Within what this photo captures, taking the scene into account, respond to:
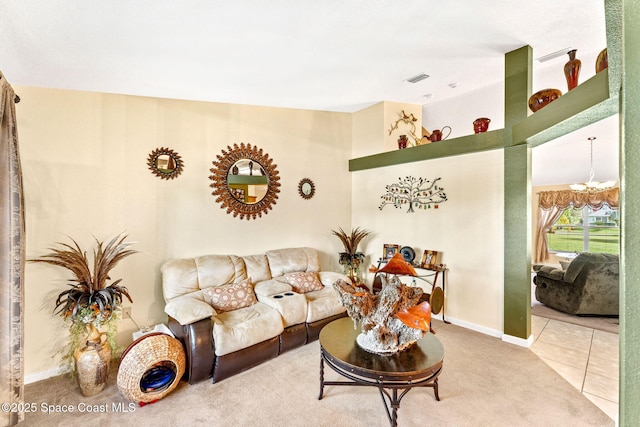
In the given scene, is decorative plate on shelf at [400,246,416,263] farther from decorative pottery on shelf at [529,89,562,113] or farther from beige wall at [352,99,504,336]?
decorative pottery on shelf at [529,89,562,113]

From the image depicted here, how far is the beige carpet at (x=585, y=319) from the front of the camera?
3.62 metres

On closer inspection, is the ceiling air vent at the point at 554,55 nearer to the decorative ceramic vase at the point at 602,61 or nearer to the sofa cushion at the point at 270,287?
the decorative ceramic vase at the point at 602,61

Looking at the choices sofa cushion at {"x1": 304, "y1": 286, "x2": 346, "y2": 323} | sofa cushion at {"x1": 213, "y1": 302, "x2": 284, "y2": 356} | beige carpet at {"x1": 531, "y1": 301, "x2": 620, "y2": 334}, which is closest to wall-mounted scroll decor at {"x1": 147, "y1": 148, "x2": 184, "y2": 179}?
sofa cushion at {"x1": 213, "y1": 302, "x2": 284, "y2": 356}

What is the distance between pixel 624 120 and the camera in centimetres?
69

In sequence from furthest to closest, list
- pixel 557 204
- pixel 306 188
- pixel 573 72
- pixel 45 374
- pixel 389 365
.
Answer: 1. pixel 557 204
2. pixel 306 188
3. pixel 45 374
4. pixel 573 72
5. pixel 389 365

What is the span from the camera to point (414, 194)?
416cm

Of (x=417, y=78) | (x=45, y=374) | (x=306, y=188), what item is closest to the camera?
(x=45, y=374)

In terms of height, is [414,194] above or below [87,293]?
above

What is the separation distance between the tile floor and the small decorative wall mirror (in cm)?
337

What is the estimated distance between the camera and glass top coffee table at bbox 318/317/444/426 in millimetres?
1805

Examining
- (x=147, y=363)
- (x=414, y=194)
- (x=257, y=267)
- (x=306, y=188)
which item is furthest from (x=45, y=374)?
(x=414, y=194)

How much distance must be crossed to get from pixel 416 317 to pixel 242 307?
74.4 inches

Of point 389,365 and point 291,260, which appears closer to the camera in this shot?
point 389,365

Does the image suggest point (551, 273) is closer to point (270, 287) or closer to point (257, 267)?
point (270, 287)
